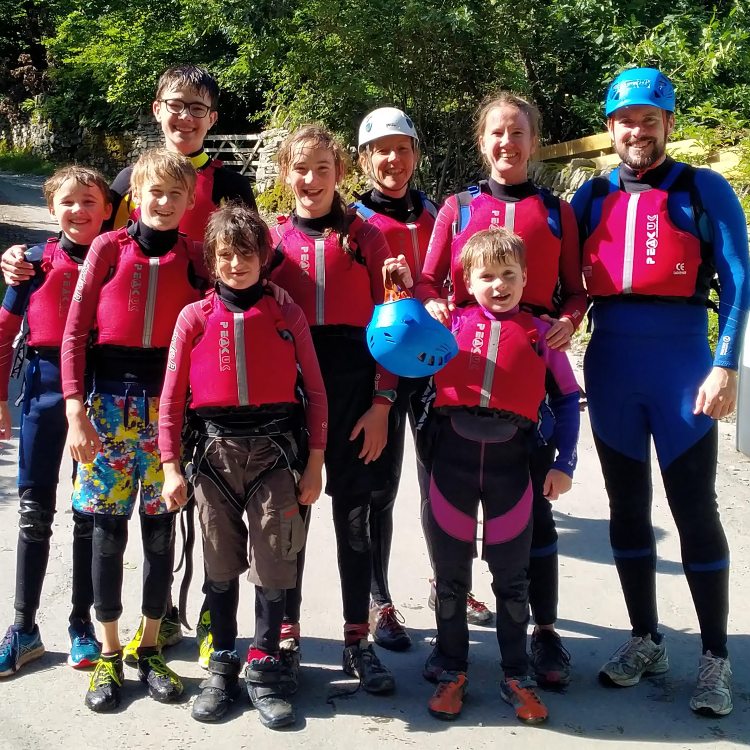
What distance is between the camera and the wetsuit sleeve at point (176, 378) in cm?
318

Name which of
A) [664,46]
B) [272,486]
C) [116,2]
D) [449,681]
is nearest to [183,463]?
[272,486]

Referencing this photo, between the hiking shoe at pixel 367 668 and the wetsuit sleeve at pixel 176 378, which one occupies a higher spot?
the wetsuit sleeve at pixel 176 378

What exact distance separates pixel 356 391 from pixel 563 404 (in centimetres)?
77

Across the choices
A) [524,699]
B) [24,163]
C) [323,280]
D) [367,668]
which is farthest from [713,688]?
[24,163]

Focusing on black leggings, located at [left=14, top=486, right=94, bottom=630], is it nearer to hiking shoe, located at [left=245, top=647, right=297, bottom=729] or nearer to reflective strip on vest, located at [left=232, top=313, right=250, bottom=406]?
hiking shoe, located at [left=245, top=647, right=297, bottom=729]

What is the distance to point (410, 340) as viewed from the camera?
9.91ft

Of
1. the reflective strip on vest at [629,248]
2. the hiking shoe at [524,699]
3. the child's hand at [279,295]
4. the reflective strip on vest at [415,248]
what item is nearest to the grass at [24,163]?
the reflective strip on vest at [415,248]

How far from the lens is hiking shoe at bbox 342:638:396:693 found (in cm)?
343

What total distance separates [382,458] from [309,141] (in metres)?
1.24

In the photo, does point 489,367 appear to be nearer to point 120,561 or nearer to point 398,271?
point 398,271

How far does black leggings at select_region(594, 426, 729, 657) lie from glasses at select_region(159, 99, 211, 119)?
2.06 m

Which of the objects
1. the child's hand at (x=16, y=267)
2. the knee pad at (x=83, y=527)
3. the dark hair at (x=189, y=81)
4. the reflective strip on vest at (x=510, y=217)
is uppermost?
the dark hair at (x=189, y=81)

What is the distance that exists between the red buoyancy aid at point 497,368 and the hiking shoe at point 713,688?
44.2 inches

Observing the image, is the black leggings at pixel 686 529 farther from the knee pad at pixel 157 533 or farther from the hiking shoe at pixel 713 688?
the knee pad at pixel 157 533
